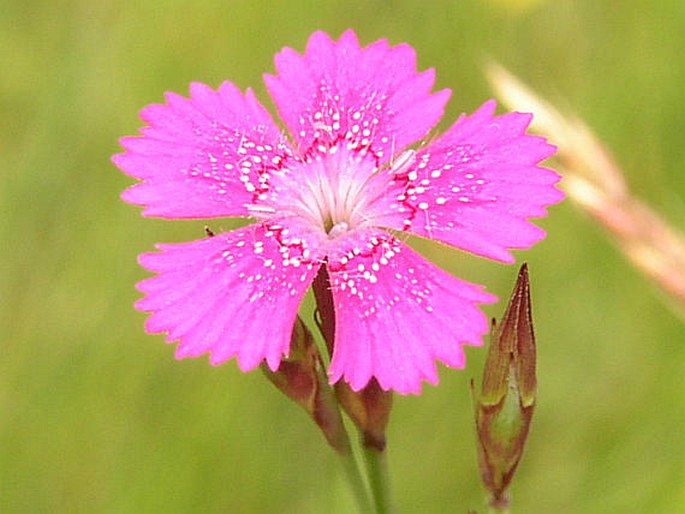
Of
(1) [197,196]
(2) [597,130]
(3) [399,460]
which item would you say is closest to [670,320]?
(2) [597,130]

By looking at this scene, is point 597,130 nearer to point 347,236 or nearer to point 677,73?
point 677,73

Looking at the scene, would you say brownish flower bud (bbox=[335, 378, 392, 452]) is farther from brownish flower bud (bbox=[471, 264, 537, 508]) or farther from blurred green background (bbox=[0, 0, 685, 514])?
blurred green background (bbox=[0, 0, 685, 514])

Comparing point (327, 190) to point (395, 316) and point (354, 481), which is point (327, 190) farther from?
point (354, 481)

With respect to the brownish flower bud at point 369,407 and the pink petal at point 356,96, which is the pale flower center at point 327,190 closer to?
the pink petal at point 356,96

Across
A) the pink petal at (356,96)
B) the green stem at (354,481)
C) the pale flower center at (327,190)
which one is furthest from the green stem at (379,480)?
the pink petal at (356,96)

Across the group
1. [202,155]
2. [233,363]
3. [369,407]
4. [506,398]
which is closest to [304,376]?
[369,407]

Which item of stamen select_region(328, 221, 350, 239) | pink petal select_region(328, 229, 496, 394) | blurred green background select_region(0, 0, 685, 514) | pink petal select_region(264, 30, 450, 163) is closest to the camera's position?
pink petal select_region(328, 229, 496, 394)

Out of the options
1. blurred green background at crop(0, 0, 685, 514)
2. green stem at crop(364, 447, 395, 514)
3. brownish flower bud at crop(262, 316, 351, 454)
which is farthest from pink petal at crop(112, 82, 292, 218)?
blurred green background at crop(0, 0, 685, 514)
